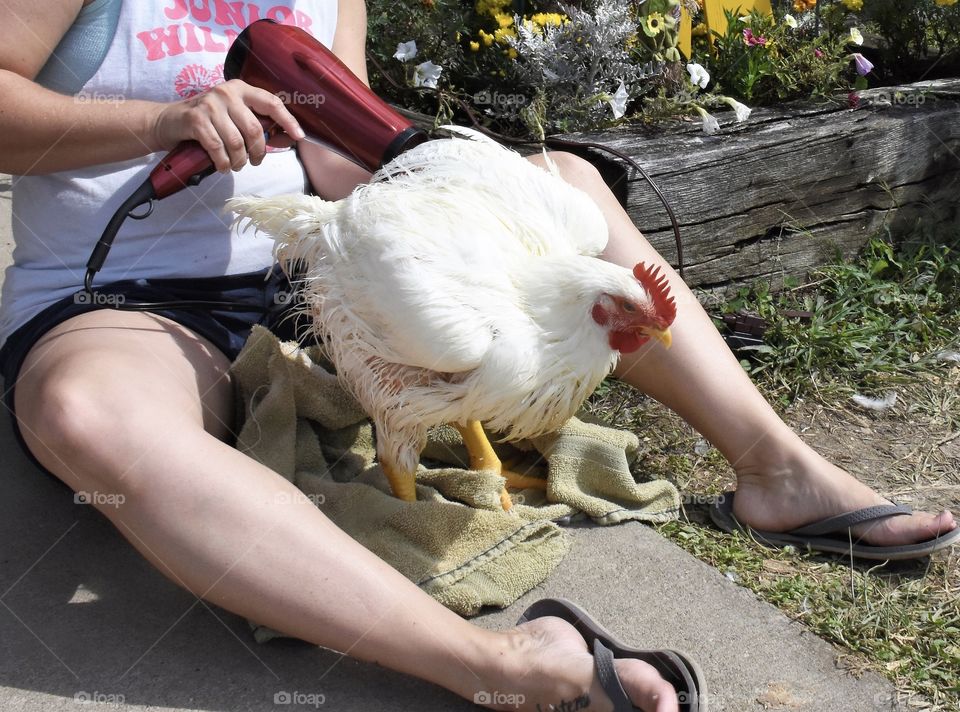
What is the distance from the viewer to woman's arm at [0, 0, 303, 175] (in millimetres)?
1549

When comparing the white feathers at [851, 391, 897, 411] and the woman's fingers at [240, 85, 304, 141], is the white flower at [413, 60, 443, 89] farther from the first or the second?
the white feathers at [851, 391, 897, 411]

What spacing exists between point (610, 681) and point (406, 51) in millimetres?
2311

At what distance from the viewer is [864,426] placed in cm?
233

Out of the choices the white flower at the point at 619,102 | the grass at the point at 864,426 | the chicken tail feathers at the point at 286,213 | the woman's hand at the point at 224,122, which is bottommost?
the grass at the point at 864,426

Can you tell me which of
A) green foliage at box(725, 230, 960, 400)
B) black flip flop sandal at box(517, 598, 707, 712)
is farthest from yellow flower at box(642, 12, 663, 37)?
black flip flop sandal at box(517, 598, 707, 712)

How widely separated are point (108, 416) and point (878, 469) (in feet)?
5.76

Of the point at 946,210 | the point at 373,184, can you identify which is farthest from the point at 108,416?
the point at 946,210

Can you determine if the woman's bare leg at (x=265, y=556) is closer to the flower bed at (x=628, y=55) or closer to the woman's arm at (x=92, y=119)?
the woman's arm at (x=92, y=119)

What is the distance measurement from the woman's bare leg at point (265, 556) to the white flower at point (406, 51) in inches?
75.6

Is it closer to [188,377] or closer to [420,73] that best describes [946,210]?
[420,73]

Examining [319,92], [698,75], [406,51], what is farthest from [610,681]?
[406,51]

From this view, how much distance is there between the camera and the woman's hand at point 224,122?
5.04 feet

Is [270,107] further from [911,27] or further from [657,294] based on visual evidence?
[911,27]

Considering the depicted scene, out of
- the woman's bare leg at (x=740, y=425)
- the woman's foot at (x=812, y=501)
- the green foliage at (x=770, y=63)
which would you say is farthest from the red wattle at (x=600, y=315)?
the green foliage at (x=770, y=63)
